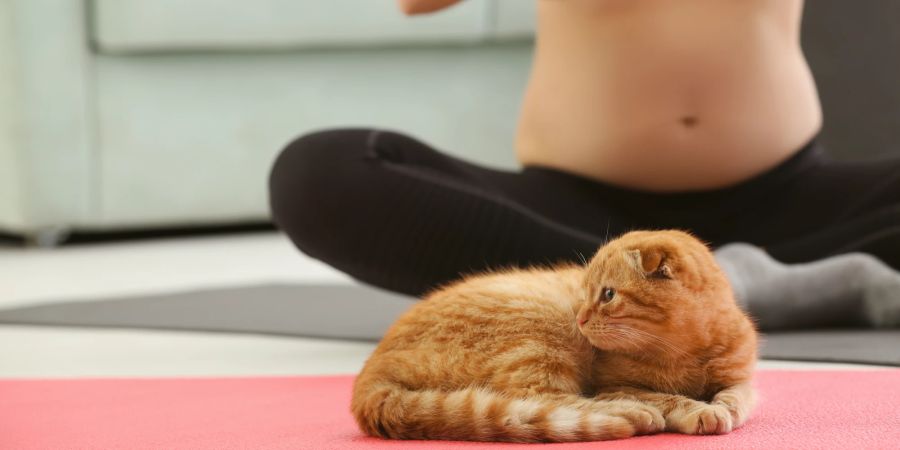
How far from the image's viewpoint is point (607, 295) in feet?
3.02

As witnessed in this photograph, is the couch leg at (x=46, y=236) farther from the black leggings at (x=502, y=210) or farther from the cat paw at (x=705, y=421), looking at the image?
the cat paw at (x=705, y=421)

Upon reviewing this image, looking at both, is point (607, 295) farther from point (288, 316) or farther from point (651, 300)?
point (288, 316)

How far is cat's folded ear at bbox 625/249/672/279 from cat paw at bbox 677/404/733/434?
10 centimetres

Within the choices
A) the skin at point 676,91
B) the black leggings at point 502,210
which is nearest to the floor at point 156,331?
the black leggings at point 502,210

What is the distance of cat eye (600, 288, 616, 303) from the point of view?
36.2 inches

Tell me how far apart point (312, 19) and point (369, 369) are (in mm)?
2034

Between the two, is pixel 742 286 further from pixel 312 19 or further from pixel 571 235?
pixel 312 19

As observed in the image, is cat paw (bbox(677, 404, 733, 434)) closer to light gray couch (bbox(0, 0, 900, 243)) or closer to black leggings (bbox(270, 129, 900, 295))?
black leggings (bbox(270, 129, 900, 295))

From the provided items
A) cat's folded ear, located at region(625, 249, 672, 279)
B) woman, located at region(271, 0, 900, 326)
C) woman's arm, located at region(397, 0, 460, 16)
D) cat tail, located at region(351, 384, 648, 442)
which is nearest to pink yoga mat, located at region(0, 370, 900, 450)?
cat tail, located at region(351, 384, 648, 442)

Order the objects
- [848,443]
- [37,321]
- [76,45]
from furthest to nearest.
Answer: [76,45] → [37,321] → [848,443]

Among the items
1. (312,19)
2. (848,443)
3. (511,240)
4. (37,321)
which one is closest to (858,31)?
(312,19)

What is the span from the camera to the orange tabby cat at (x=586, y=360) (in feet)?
2.92

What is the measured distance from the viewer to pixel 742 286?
5.14 feet

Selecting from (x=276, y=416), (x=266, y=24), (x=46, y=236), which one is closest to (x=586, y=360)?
(x=276, y=416)
